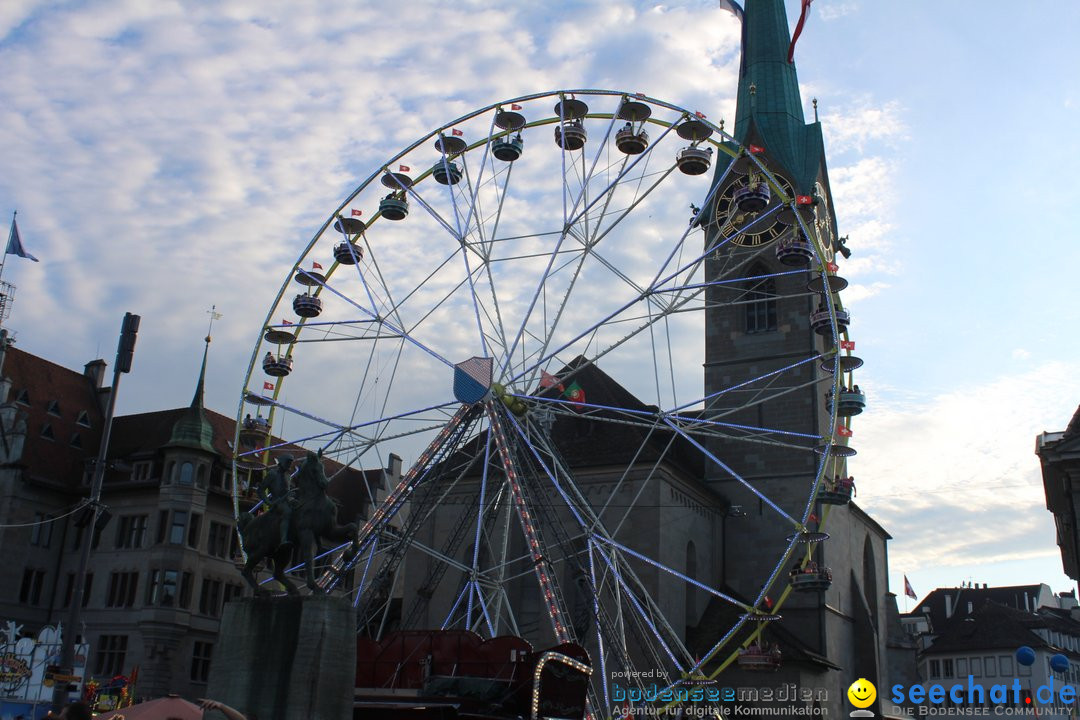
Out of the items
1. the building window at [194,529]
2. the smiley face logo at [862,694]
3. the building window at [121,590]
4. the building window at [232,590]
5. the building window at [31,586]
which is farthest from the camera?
the building window at [232,590]

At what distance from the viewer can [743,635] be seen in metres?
39.0

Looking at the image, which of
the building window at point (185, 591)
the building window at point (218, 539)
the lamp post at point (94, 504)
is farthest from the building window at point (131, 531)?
the lamp post at point (94, 504)

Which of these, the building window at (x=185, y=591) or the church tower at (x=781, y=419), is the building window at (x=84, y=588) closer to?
the building window at (x=185, y=591)

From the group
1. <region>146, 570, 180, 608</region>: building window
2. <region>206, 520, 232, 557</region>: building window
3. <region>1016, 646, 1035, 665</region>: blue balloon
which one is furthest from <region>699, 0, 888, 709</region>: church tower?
<region>146, 570, 180, 608</region>: building window

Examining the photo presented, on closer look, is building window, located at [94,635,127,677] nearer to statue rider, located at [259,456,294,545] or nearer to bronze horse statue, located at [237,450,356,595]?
bronze horse statue, located at [237,450,356,595]

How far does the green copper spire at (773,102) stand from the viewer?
46.7 m

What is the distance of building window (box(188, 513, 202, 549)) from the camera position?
45062mm

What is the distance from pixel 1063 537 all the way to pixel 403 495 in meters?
21.7

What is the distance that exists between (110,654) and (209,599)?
437 cm

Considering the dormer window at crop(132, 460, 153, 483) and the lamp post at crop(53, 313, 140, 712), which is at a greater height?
the dormer window at crop(132, 460, 153, 483)

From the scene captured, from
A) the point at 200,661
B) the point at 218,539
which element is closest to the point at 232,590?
the point at 218,539

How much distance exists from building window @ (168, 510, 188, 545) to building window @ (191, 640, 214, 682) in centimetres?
436

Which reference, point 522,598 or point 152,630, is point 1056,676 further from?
point 152,630

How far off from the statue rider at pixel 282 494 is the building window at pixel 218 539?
30.5m
